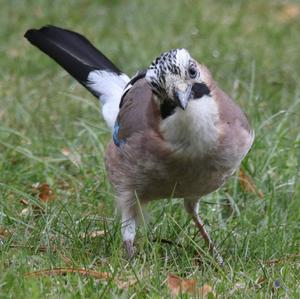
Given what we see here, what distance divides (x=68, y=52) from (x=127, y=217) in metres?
1.07

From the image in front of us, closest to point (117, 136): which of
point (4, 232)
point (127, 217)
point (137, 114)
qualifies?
point (137, 114)

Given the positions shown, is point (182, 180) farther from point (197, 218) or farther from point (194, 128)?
point (197, 218)

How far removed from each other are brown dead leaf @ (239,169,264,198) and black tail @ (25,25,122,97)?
0.75 meters

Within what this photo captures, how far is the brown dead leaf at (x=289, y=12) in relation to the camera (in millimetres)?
7483

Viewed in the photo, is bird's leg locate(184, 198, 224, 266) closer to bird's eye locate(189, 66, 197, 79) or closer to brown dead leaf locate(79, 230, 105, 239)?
brown dead leaf locate(79, 230, 105, 239)

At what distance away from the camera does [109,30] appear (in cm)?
719

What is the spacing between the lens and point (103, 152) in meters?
4.91

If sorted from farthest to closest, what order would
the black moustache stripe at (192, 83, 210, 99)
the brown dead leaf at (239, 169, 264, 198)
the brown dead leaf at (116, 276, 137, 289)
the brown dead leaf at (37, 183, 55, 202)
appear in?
the brown dead leaf at (239, 169, 264, 198) < the brown dead leaf at (37, 183, 55, 202) < the black moustache stripe at (192, 83, 210, 99) < the brown dead leaf at (116, 276, 137, 289)

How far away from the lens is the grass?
3.55 m

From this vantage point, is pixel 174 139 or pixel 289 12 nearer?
pixel 174 139

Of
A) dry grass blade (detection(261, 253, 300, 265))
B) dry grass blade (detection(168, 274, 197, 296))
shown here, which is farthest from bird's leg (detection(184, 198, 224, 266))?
dry grass blade (detection(168, 274, 197, 296))

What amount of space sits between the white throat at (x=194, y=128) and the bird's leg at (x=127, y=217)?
45 cm

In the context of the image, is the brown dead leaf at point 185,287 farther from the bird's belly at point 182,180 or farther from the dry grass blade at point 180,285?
the bird's belly at point 182,180

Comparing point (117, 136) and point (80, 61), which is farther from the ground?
point (80, 61)
